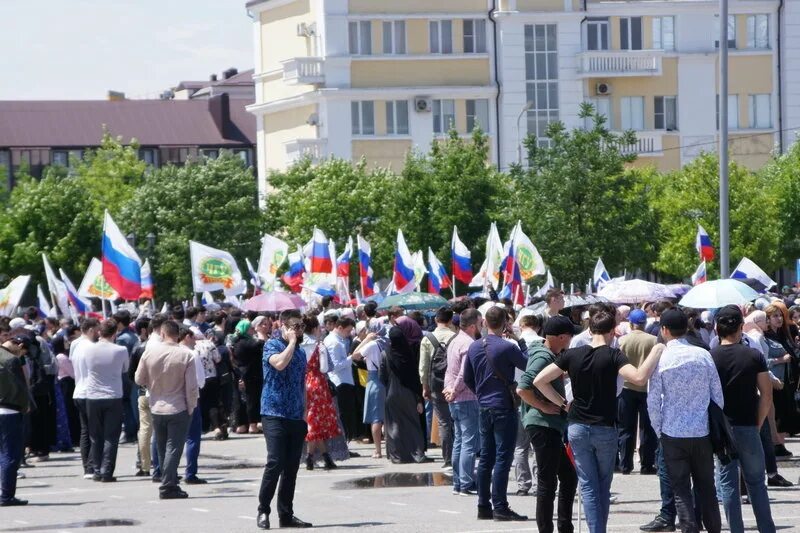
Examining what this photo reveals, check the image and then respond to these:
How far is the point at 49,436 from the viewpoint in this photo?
2450cm

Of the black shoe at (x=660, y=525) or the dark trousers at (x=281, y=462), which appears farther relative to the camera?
the dark trousers at (x=281, y=462)

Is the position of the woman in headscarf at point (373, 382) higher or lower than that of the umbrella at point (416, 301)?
lower

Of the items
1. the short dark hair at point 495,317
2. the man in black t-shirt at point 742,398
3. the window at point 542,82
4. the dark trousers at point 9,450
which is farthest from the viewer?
the window at point 542,82

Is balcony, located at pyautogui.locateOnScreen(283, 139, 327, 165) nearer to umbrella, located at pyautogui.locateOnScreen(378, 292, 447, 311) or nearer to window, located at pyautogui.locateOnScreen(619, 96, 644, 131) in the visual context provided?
window, located at pyautogui.locateOnScreen(619, 96, 644, 131)

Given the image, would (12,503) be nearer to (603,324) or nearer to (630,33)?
(603,324)

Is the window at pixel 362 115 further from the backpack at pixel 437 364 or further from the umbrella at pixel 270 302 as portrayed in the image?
the backpack at pixel 437 364

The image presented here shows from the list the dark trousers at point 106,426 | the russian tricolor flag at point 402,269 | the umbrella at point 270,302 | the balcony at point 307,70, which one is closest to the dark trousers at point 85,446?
the dark trousers at point 106,426

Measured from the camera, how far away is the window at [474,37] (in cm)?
7062

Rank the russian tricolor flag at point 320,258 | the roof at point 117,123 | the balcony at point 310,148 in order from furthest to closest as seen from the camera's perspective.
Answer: the roof at point 117,123, the balcony at point 310,148, the russian tricolor flag at point 320,258

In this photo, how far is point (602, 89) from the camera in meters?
70.9

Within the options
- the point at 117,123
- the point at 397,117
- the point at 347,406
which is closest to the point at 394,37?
the point at 397,117

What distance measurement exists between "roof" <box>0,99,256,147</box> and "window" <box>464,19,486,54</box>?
5345 centimetres

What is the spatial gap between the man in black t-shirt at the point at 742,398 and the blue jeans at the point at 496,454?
2.68 metres

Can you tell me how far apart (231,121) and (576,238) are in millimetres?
79341
